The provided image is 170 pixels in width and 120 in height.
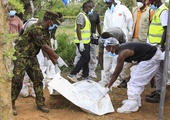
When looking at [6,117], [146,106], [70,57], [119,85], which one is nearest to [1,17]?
[6,117]

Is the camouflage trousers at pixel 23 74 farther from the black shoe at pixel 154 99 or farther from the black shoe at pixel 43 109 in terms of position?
the black shoe at pixel 154 99

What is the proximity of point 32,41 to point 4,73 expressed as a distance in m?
2.43

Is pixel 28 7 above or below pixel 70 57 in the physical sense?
above

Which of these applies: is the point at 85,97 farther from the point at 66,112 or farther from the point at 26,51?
the point at 26,51

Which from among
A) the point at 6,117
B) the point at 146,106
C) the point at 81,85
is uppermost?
the point at 6,117

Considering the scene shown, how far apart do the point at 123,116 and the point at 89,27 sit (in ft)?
8.95

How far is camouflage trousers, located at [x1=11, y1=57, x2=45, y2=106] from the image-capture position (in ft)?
17.9

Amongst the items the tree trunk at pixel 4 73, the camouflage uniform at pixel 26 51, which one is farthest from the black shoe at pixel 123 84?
the tree trunk at pixel 4 73

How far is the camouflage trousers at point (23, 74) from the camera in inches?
215

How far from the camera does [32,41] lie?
5504mm


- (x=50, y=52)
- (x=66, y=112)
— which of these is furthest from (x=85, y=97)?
(x=50, y=52)

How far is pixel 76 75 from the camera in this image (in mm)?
8516

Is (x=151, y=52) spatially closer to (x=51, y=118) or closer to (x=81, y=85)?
(x=81, y=85)

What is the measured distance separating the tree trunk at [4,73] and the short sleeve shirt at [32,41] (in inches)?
85.3
